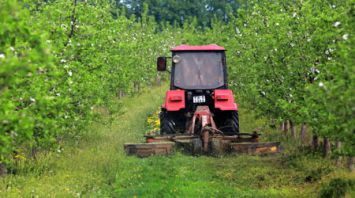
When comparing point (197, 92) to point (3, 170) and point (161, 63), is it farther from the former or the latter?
point (3, 170)

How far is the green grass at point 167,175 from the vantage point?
1100 centimetres

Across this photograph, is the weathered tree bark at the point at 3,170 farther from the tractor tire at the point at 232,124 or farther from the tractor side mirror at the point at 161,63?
the tractor tire at the point at 232,124

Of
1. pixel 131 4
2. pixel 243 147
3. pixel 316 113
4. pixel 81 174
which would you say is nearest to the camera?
pixel 316 113

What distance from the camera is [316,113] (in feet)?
31.4

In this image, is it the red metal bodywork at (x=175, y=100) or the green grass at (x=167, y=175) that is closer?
the green grass at (x=167, y=175)

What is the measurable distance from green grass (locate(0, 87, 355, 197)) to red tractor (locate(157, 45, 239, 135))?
1.59m

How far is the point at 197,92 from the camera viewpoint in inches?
639

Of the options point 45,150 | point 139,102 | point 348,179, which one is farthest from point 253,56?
point 139,102

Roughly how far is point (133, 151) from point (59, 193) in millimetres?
3865

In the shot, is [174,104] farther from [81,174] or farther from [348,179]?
[348,179]

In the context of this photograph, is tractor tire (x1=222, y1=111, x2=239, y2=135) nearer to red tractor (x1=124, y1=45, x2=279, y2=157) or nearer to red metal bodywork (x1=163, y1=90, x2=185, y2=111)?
red tractor (x1=124, y1=45, x2=279, y2=157)

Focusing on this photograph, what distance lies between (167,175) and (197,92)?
4.32m

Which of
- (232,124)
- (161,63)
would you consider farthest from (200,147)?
(161,63)

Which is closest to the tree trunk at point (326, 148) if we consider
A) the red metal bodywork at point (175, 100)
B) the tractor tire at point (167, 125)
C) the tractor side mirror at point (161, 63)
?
the red metal bodywork at point (175, 100)
